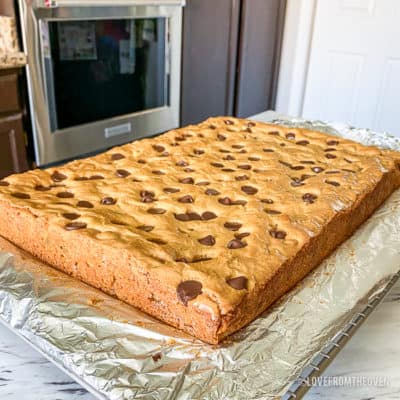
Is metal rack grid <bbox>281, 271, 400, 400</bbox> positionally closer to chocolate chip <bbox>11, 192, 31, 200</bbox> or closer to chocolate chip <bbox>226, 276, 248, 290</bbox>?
chocolate chip <bbox>226, 276, 248, 290</bbox>

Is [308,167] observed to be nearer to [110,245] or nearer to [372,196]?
[372,196]

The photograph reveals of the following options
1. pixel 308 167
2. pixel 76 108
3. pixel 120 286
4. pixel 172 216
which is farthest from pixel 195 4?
pixel 120 286

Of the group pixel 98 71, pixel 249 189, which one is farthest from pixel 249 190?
pixel 98 71

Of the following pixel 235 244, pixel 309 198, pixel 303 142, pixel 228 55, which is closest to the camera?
pixel 235 244

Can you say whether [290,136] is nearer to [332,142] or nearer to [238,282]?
[332,142]

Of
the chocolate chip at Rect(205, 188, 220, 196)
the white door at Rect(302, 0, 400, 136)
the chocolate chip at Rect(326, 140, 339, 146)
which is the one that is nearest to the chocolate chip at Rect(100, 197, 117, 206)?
the chocolate chip at Rect(205, 188, 220, 196)
